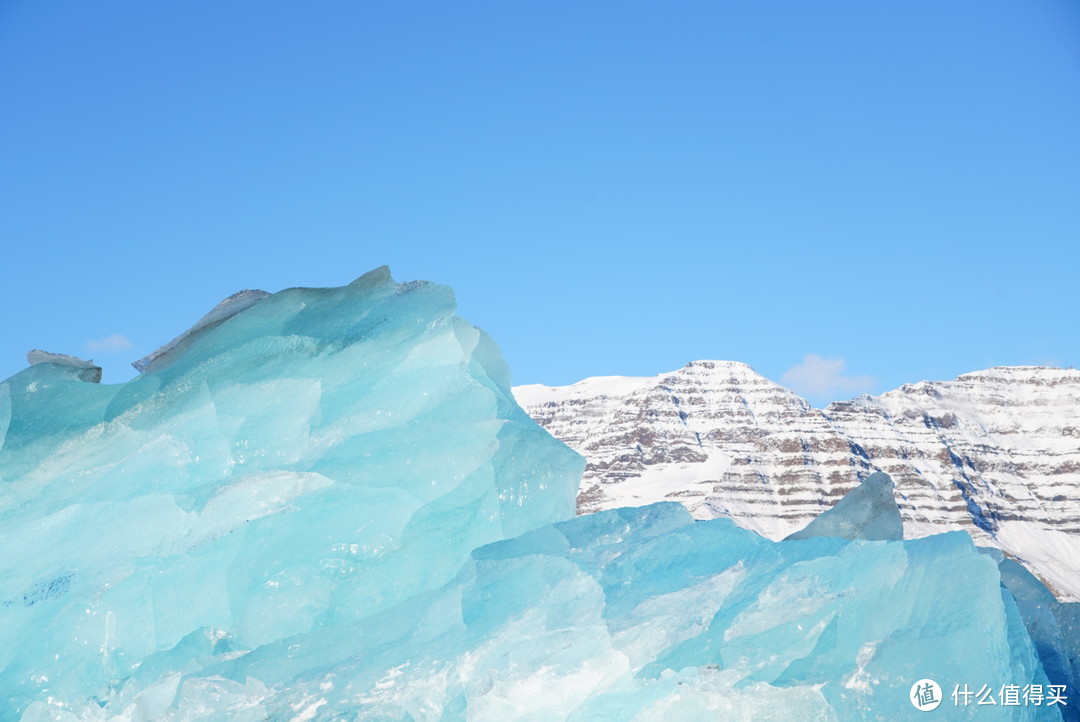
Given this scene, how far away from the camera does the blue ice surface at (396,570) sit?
34.8ft

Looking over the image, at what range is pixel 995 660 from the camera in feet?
34.3

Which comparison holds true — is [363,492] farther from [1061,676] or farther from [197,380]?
[1061,676]

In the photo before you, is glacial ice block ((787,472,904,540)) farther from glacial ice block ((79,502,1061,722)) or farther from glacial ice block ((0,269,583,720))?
glacial ice block ((0,269,583,720))

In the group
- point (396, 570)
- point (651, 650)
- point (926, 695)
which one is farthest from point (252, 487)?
point (926, 695)

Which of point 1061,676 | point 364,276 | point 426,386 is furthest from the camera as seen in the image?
point 364,276

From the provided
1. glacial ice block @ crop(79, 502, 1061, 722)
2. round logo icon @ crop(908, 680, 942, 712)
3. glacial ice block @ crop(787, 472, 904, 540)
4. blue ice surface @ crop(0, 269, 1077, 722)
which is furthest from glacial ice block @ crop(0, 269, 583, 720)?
round logo icon @ crop(908, 680, 942, 712)

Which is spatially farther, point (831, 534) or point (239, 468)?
point (831, 534)

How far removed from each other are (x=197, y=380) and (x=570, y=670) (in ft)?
20.2

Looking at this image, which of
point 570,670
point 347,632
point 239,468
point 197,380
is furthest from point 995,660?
point 197,380

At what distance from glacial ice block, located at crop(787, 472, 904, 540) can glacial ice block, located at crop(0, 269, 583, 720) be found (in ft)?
11.3

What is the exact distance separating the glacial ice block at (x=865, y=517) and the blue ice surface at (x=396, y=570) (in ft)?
0.12

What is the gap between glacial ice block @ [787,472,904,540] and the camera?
14.5 metres

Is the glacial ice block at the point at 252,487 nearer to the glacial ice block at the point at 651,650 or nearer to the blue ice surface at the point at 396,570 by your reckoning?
the blue ice surface at the point at 396,570

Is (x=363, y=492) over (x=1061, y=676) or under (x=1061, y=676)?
over
